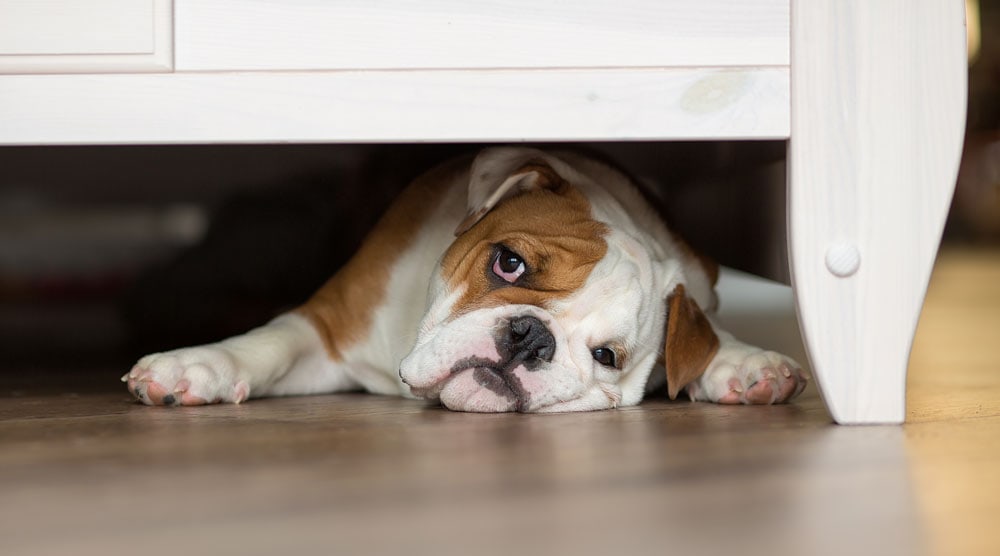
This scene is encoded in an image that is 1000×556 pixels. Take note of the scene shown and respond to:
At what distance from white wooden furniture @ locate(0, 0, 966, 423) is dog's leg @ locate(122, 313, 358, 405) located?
1.35 feet

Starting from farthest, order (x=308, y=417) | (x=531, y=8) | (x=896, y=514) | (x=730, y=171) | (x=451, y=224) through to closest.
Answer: (x=730, y=171) < (x=451, y=224) < (x=308, y=417) < (x=531, y=8) < (x=896, y=514)

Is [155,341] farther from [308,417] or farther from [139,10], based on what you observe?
[139,10]

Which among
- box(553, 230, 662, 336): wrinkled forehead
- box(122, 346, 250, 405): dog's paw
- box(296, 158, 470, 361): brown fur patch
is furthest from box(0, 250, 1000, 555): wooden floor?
box(296, 158, 470, 361): brown fur patch

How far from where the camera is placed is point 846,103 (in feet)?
4.99

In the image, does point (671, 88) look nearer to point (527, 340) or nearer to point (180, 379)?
point (527, 340)

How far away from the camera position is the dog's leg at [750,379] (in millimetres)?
1877

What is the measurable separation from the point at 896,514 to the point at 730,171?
1.79 meters

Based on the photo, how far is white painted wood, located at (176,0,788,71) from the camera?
151 cm

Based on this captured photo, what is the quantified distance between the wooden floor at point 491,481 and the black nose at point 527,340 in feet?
0.29

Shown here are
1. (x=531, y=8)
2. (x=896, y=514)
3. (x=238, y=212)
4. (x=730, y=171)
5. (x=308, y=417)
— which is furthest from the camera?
(x=238, y=212)

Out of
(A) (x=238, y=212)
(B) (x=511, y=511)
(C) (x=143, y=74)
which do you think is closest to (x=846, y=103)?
(B) (x=511, y=511)

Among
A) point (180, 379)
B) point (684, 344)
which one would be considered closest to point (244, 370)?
point (180, 379)

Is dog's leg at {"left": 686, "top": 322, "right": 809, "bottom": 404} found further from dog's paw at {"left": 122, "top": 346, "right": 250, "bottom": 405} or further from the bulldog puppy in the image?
dog's paw at {"left": 122, "top": 346, "right": 250, "bottom": 405}

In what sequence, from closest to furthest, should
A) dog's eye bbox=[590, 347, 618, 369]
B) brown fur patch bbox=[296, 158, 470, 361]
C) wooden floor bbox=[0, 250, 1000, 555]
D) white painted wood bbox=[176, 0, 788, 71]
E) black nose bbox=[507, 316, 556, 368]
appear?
wooden floor bbox=[0, 250, 1000, 555], white painted wood bbox=[176, 0, 788, 71], black nose bbox=[507, 316, 556, 368], dog's eye bbox=[590, 347, 618, 369], brown fur patch bbox=[296, 158, 470, 361]
